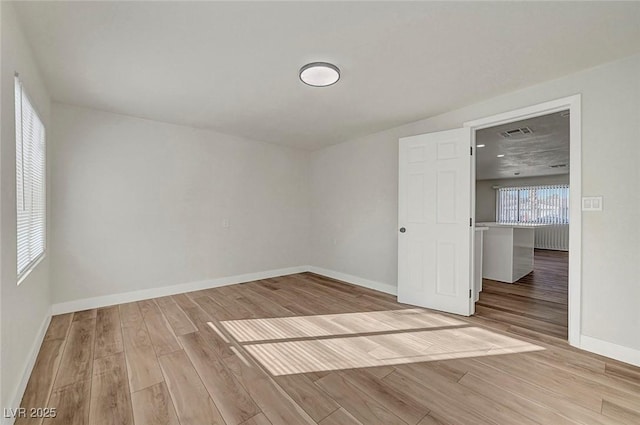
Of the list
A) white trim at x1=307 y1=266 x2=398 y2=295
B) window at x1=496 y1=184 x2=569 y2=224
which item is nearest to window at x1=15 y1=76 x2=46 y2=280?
white trim at x1=307 y1=266 x2=398 y2=295

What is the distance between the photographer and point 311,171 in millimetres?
5551

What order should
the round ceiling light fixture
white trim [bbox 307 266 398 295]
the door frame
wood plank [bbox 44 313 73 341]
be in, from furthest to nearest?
white trim [bbox 307 266 398 295] < wood plank [bbox 44 313 73 341] < the door frame < the round ceiling light fixture

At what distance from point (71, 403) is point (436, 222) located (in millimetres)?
3586

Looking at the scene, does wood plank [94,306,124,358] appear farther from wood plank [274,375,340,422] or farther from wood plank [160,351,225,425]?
wood plank [274,375,340,422]

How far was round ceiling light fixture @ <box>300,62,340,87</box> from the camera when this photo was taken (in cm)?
229

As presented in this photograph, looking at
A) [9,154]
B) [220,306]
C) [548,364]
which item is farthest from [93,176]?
[548,364]

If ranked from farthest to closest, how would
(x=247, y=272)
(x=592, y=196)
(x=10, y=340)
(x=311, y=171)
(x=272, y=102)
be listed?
1. (x=311, y=171)
2. (x=247, y=272)
3. (x=272, y=102)
4. (x=592, y=196)
5. (x=10, y=340)

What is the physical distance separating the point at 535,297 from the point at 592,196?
214 centimetres

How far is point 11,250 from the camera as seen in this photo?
5.48 feet

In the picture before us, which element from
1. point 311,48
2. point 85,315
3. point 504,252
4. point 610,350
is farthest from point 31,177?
point 504,252

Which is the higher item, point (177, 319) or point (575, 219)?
point (575, 219)

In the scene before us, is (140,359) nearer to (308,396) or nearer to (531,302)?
(308,396)

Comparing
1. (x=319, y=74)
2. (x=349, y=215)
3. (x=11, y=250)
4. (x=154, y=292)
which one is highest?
(x=319, y=74)

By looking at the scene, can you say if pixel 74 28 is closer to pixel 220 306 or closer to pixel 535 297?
pixel 220 306
